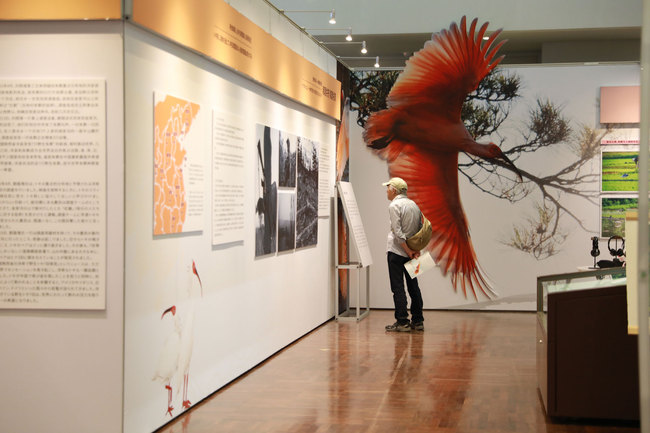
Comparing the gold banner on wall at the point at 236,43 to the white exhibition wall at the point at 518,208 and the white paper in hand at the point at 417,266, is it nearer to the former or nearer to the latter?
the white paper in hand at the point at 417,266

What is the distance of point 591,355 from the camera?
5.16m

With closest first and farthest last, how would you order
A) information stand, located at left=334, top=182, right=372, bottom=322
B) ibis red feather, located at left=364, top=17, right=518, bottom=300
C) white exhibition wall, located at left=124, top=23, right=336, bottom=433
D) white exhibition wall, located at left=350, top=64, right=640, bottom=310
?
white exhibition wall, located at left=124, top=23, right=336, bottom=433 → information stand, located at left=334, top=182, right=372, bottom=322 → white exhibition wall, located at left=350, top=64, right=640, bottom=310 → ibis red feather, located at left=364, top=17, right=518, bottom=300

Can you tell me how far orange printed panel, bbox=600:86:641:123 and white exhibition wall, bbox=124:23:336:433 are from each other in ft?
14.0

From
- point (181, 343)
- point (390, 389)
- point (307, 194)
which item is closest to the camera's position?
point (181, 343)

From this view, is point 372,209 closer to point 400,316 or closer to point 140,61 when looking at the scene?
point 400,316

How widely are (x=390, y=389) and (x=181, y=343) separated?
A: 1.68 m

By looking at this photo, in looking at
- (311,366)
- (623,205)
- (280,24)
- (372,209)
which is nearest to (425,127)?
(372,209)

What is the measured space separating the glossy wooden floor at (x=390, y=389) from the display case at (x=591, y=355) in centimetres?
13

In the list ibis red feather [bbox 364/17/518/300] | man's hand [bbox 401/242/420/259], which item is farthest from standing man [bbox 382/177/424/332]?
ibis red feather [bbox 364/17/518/300]

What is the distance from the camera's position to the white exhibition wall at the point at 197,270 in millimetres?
4719

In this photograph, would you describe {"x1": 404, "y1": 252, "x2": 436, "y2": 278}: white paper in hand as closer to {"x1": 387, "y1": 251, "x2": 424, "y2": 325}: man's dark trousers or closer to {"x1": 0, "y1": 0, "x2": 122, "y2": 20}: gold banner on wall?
{"x1": 387, "y1": 251, "x2": 424, "y2": 325}: man's dark trousers

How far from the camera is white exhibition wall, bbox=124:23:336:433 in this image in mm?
4719

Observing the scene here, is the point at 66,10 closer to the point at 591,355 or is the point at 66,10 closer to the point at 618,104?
the point at 591,355

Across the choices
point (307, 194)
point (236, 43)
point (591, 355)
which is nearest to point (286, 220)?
point (307, 194)
